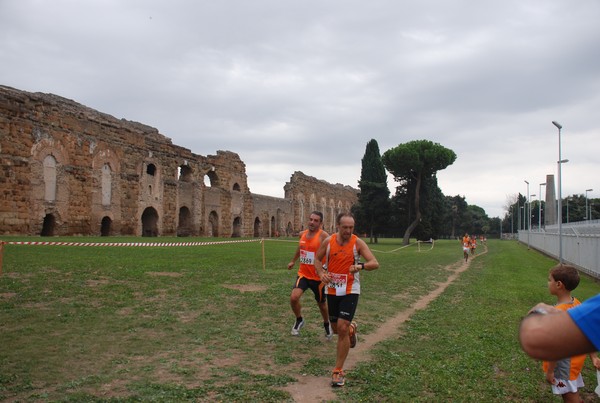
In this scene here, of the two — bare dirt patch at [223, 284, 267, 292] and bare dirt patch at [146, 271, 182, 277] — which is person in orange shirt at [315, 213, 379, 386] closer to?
bare dirt patch at [223, 284, 267, 292]

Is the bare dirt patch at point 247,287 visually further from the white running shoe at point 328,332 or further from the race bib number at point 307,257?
the white running shoe at point 328,332

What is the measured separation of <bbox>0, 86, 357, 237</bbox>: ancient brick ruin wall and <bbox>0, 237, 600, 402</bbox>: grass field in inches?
395

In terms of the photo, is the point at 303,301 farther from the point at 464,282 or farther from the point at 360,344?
the point at 464,282

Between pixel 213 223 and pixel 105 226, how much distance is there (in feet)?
35.2

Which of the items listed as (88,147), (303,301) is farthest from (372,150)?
(303,301)

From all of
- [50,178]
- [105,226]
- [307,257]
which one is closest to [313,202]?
[105,226]

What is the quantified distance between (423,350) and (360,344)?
0.85m

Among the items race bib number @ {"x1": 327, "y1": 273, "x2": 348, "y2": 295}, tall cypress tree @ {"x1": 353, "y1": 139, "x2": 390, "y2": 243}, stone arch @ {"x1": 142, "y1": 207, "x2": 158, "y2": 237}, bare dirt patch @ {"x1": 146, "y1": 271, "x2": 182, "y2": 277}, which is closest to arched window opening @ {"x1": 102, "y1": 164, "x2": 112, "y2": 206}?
stone arch @ {"x1": 142, "y1": 207, "x2": 158, "y2": 237}

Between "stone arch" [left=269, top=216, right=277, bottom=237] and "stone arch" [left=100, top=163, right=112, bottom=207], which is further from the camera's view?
"stone arch" [left=269, top=216, right=277, bottom=237]

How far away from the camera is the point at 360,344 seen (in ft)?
22.1

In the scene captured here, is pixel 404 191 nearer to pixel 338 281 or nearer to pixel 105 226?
pixel 105 226

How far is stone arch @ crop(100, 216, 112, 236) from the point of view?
86.6 feet

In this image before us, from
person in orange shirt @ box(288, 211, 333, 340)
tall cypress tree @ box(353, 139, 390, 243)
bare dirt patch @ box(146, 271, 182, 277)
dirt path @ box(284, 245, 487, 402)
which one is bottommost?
dirt path @ box(284, 245, 487, 402)

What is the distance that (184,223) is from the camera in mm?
33438
